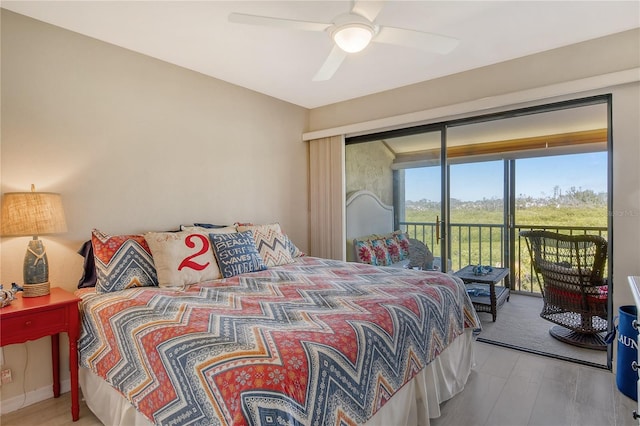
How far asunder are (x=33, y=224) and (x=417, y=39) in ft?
7.97

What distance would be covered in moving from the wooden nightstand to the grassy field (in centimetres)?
384

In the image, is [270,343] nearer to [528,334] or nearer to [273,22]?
[273,22]

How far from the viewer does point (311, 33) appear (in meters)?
2.45

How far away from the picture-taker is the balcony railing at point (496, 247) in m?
4.78

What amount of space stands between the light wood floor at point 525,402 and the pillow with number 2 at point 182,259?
897 mm

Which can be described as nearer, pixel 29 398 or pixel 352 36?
pixel 352 36

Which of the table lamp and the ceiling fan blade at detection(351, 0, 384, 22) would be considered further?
the table lamp

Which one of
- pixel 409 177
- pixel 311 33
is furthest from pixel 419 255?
pixel 311 33

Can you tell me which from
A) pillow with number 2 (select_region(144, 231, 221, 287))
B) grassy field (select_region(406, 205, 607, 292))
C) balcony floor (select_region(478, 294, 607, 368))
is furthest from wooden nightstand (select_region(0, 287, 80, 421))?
grassy field (select_region(406, 205, 607, 292))

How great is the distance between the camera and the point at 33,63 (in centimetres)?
223

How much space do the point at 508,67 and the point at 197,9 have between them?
2499 mm

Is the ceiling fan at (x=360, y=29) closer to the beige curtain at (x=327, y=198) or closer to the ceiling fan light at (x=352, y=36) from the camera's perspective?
the ceiling fan light at (x=352, y=36)

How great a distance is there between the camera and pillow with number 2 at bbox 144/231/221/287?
90.3 inches

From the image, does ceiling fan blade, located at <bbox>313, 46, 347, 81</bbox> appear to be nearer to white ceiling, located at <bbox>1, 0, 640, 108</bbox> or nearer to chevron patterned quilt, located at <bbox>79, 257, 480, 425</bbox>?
white ceiling, located at <bbox>1, 0, 640, 108</bbox>
